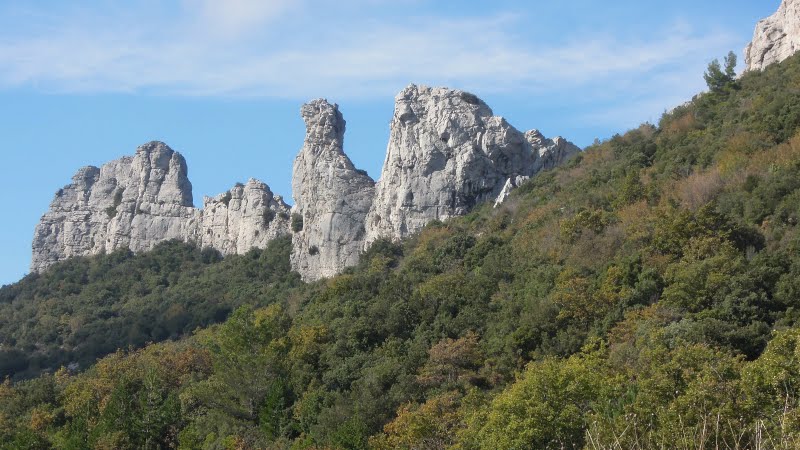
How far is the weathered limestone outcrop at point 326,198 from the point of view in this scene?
78000 mm

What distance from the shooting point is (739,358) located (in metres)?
36.3

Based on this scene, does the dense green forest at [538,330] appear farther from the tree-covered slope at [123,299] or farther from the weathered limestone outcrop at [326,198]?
Answer: the weathered limestone outcrop at [326,198]

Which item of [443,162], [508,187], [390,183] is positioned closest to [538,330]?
[508,187]

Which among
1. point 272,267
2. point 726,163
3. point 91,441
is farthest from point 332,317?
point 272,267

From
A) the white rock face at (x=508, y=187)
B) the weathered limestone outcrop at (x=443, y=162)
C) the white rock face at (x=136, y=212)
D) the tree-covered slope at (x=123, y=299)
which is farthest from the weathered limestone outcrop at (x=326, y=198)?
the white rock face at (x=508, y=187)

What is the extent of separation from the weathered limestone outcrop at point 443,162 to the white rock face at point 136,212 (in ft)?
57.5

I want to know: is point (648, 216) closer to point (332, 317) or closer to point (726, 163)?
point (726, 163)

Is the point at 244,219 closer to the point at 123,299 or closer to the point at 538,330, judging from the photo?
the point at 123,299

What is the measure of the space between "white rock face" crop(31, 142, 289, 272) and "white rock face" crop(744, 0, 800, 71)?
3744 cm

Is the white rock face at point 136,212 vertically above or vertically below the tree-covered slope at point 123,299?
above

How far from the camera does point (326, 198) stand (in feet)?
260

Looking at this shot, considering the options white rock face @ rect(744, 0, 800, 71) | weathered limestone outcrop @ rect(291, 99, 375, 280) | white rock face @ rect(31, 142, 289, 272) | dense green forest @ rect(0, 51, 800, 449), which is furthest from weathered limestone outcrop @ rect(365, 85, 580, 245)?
white rock face @ rect(31, 142, 289, 272)

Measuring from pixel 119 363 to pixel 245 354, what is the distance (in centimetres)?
1097

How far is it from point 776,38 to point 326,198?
29.5 metres
